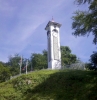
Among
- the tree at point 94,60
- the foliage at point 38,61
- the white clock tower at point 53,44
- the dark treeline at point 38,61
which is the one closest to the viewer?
the tree at point 94,60

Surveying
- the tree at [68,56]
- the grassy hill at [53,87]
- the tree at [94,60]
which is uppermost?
the tree at [68,56]

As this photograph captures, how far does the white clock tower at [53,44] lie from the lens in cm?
2470

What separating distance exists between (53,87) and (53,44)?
971cm

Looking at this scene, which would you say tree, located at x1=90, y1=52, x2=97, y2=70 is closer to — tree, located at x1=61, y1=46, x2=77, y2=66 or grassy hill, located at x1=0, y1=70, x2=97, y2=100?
grassy hill, located at x1=0, y1=70, x2=97, y2=100

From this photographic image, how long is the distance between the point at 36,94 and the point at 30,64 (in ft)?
97.6

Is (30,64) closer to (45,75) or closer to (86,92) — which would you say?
(45,75)

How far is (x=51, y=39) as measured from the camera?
83.9ft

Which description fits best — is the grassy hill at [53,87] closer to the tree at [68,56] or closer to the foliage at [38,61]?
the tree at [68,56]

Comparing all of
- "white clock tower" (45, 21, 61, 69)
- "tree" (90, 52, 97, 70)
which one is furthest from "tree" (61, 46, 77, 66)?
"tree" (90, 52, 97, 70)

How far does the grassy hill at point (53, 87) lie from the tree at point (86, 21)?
11.3ft

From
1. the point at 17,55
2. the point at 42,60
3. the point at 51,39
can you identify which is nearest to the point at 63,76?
the point at 51,39

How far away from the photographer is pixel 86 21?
15.2m

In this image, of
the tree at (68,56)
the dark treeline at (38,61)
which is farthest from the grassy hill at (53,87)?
the tree at (68,56)

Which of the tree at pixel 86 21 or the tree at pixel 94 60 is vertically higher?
the tree at pixel 86 21
